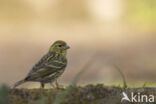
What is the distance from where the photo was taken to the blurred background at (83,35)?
20.5m

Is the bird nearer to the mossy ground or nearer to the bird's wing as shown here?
the bird's wing

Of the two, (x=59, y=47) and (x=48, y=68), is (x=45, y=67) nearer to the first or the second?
(x=48, y=68)

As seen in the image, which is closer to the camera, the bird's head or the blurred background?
the bird's head

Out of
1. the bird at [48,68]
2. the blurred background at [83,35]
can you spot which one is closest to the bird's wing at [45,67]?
the bird at [48,68]

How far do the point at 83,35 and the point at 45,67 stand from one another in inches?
661

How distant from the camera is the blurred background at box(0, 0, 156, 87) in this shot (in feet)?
67.2

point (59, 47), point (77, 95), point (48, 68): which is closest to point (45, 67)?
point (48, 68)

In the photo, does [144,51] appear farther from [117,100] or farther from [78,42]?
[117,100]

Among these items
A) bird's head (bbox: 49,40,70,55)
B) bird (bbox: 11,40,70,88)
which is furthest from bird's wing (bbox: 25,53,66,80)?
bird's head (bbox: 49,40,70,55)

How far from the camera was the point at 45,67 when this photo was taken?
9422 mm

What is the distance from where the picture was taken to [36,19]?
28.2 m

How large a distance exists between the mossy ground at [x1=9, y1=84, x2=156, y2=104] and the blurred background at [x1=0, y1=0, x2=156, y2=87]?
981cm

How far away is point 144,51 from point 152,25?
3.32m

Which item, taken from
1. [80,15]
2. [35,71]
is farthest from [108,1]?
[35,71]
